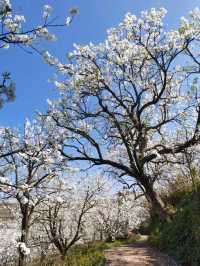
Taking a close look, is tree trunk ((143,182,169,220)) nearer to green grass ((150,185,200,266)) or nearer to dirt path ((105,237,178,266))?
Answer: green grass ((150,185,200,266))

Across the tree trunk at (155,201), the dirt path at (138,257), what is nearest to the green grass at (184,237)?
the dirt path at (138,257)

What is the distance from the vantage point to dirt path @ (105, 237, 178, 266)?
10.2m

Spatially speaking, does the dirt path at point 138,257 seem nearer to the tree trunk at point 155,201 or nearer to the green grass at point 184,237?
the green grass at point 184,237

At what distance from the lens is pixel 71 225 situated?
3284cm

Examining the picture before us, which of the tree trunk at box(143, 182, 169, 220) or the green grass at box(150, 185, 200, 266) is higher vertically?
the tree trunk at box(143, 182, 169, 220)

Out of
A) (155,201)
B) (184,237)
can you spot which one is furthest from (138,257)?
(155,201)

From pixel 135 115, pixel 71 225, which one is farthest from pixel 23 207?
pixel 71 225

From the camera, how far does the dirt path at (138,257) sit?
33.5 feet

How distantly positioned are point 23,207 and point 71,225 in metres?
17.3

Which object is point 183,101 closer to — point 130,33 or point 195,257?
point 130,33

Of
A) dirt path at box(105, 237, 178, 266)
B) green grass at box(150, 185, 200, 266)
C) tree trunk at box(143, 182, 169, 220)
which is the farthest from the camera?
tree trunk at box(143, 182, 169, 220)

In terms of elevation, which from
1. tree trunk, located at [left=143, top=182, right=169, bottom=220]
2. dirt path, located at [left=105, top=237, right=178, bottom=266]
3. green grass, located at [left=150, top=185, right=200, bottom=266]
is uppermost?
tree trunk, located at [left=143, top=182, right=169, bottom=220]

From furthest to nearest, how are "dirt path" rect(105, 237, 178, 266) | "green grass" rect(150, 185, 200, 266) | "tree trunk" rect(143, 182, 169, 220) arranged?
1. "tree trunk" rect(143, 182, 169, 220)
2. "dirt path" rect(105, 237, 178, 266)
3. "green grass" rect(150, 185, 200, 266)

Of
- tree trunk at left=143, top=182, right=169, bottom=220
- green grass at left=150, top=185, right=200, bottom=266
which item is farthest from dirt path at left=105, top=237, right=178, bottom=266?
tree trunk at left=143, top=182, right=169, bottom=220
